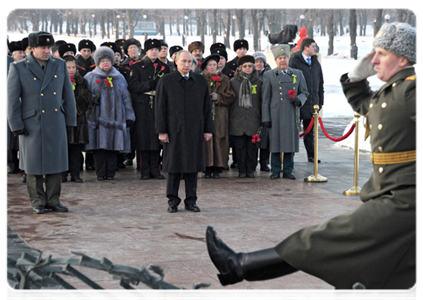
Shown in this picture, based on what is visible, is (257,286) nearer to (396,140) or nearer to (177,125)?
(396,140)

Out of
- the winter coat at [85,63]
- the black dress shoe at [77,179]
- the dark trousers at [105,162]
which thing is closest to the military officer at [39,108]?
the black dress shoe at [77,179]

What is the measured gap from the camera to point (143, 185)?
9492 millimetres

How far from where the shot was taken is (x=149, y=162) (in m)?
10.1

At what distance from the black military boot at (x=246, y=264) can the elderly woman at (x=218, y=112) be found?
6.35 meters

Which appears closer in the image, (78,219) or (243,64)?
(78,219)

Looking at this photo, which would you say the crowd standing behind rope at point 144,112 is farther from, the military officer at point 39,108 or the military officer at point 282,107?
the military officer at point 39,108

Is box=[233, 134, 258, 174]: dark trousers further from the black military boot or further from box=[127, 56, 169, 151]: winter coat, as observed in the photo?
the black military boot

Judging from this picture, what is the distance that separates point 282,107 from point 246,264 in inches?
257

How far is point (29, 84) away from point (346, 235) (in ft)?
16.0

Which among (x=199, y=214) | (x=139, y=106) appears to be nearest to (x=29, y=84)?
(x=199, y=214)

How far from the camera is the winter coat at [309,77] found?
11340 millimetres

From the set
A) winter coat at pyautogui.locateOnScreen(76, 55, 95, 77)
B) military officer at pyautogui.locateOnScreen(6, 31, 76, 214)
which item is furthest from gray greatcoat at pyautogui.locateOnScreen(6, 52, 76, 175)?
winter coat at pyautogui.locateOnScreen(76, 55, 95, 77)

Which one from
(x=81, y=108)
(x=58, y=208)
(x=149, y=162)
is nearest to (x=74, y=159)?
(x=81, y=108)

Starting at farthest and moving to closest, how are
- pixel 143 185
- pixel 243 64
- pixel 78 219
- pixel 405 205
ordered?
pixel 243 64 < pixel 143 185 < pixel 78 219 < pixel 405 205
